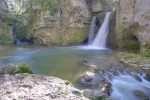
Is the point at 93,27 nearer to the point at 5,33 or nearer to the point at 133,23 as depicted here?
the point at 133,23

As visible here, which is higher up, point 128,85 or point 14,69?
point 14,69

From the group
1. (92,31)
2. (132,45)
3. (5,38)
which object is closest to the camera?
(132,45)

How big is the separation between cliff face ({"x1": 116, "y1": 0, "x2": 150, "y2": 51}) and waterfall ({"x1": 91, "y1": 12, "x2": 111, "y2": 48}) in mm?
1684

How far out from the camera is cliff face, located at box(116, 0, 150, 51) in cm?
1456

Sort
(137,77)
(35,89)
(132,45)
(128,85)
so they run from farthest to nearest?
1. (132,45)
2. (137,77)
3. (128,85)
4. (35,89)

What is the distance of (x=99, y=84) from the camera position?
10.0 m

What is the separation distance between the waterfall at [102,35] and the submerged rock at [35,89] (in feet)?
36.2

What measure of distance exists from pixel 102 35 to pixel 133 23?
384 cm

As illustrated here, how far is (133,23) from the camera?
53.1ft

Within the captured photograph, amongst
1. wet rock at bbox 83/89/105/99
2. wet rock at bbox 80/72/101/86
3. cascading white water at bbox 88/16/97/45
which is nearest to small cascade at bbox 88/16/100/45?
cascading white water at bbox 88/16/97/45

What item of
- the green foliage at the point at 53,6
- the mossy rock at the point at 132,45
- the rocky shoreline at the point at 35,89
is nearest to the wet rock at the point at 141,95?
the rocky shoreline at the point at 35,89

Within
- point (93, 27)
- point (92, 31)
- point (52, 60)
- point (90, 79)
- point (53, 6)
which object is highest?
point (53, 6)

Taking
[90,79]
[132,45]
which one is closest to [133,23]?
[132,45]

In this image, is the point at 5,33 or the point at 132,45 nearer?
the point at 132,45
